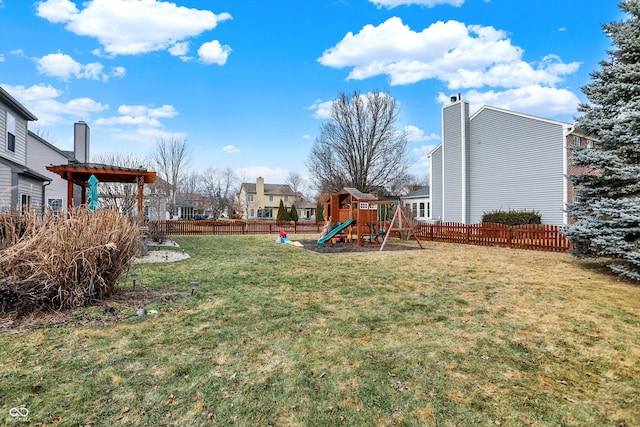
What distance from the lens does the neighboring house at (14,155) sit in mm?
12336

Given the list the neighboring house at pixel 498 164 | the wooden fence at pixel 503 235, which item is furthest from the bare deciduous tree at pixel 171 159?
the wooden fence at pixel 503 235

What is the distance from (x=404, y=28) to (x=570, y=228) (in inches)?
534

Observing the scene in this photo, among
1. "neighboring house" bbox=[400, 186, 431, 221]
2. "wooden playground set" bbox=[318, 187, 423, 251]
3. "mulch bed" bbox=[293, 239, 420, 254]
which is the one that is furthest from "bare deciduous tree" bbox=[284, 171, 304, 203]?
"mulch bed" bbox=[293, 239, 420, 254]

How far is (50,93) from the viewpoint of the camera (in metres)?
21.6

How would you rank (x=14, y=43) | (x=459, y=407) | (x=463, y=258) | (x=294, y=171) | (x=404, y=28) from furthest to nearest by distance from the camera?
(x=294, y=171) < (x=404, y=28) < (x=14, y=43) < (x=463, y=258) < (x=459, y=407)

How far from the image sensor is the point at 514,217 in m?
18.7

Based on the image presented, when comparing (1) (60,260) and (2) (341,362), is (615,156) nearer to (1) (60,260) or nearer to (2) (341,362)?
(2) (341,362)

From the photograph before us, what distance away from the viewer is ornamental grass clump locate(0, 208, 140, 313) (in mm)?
4430

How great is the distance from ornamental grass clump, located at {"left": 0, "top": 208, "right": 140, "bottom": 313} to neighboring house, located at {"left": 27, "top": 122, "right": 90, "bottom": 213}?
19.4 metres

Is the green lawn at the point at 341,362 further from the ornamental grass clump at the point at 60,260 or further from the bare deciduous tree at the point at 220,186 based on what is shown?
the bare deciduous tree at the point at 220,186

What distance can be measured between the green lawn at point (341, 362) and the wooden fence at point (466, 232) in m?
6.28

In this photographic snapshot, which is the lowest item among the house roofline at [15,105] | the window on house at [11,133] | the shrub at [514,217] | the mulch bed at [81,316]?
the mulch bed at [81,316]

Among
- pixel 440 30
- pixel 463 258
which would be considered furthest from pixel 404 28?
pixel 463 258

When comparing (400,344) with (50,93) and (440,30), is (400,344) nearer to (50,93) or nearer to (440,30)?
(440,30)
